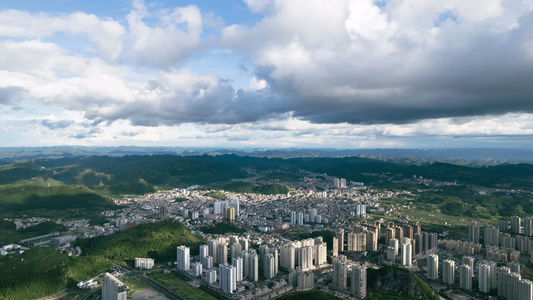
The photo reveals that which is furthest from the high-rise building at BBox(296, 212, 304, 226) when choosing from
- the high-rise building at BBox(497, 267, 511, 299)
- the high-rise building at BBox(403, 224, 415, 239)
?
the high-rise building at BBox(497, 267, 511, 299)

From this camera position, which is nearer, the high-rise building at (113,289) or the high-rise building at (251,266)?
the high-rise building at (113,289)

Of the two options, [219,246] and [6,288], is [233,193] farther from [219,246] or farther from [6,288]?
[6,288]

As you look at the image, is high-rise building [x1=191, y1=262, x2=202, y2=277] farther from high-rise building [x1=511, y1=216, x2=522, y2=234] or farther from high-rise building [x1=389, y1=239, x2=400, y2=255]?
high-rise building [x1=511, y1=216, x2=522, y2=234]

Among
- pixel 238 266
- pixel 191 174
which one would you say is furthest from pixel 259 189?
pixel 238 266

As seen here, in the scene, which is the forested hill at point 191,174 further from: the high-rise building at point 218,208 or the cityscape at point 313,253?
the cityscape at point 313,253

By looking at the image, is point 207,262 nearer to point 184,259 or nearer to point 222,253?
point 222,253

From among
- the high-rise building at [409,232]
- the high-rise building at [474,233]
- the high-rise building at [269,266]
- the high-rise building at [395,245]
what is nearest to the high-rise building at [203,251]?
the high-rise building at [269,266]
